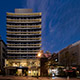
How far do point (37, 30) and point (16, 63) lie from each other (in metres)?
24.7

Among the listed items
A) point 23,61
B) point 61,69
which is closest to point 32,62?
point 23,61

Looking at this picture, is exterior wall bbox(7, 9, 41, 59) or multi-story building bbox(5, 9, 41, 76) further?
exterior wall bbox(7, 9, 41, 59)

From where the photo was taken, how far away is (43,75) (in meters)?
42.0

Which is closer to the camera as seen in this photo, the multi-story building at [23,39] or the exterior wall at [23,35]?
the multi-story building at [23,39]

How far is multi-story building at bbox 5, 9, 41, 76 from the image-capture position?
270 feet

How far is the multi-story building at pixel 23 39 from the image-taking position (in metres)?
82.2

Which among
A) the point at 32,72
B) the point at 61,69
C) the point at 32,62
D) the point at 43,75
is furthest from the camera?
the point at 32,62

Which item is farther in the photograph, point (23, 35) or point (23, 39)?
point (23, 39)

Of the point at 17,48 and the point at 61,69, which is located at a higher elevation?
the point at 17,48

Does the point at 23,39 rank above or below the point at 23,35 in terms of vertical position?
below

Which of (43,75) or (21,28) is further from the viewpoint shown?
(21,28)

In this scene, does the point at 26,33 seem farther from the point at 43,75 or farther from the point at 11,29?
the point at 43,75

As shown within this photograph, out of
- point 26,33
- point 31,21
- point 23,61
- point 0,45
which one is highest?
point 31,21

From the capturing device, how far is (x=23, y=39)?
84.8m
